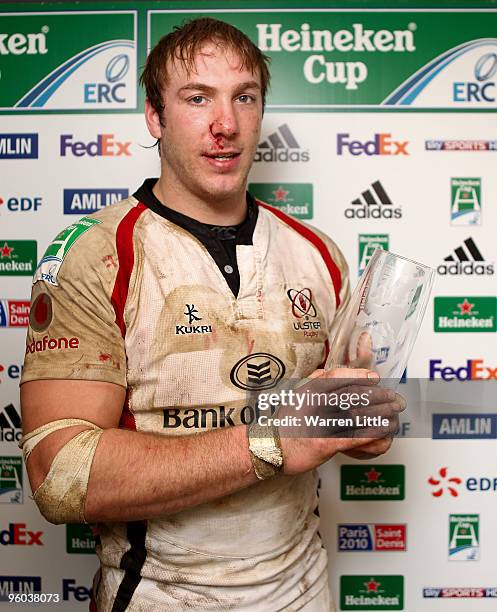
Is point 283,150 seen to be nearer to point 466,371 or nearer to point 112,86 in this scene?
point 112,86

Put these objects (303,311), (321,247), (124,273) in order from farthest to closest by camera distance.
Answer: (321,247)
(303,311)
(124,273)

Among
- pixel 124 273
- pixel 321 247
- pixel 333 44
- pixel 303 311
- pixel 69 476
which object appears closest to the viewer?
pixel 69 476

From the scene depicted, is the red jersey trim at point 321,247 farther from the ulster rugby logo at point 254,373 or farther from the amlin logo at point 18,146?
the amlin logo at point 18,146

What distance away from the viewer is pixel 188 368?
1.06 m

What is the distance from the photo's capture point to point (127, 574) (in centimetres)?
108

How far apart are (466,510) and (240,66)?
1.23m

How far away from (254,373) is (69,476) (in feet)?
1.08

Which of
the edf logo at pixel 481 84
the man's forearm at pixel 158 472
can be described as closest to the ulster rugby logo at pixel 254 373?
the man's forearm at pixel 158 472

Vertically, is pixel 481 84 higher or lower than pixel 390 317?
higher

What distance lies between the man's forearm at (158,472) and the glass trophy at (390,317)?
212 mm

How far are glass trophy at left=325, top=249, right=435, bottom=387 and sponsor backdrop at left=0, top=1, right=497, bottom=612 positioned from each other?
73 cm

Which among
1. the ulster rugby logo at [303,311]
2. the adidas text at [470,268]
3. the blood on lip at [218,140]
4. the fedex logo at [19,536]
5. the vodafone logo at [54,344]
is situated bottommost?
the fedex logo at [19,536]

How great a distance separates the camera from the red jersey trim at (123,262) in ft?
3.40

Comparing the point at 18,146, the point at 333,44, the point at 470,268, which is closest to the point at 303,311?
the point at 470,268
